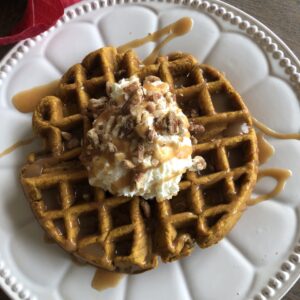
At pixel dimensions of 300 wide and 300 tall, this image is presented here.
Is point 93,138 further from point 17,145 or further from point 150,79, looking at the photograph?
point 17,145

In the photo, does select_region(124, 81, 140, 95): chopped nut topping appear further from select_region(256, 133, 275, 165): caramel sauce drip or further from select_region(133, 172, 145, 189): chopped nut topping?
select_region(256, 133, 275, 165): caramel sauce drip

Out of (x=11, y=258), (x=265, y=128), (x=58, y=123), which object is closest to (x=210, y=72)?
(x=265, y=128)

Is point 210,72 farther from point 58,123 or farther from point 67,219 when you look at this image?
point 67,219

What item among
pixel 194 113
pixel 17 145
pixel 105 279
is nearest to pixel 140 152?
pixel 194 113

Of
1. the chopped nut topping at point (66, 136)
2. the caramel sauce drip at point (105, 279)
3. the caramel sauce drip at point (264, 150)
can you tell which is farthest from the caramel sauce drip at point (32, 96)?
the caramel sauce drip at point (264, 150)

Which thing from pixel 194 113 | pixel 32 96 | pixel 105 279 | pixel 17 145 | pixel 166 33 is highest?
pixel 166 33
